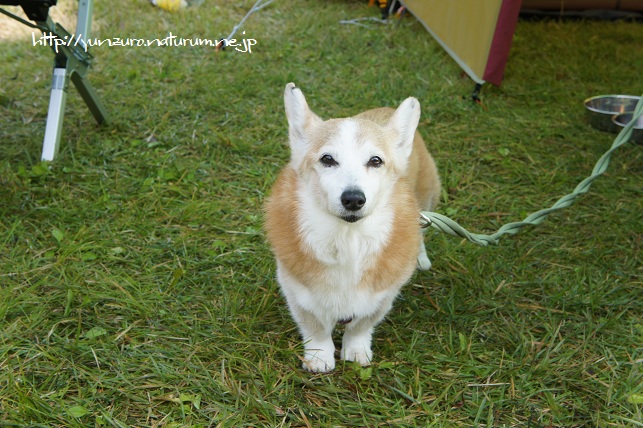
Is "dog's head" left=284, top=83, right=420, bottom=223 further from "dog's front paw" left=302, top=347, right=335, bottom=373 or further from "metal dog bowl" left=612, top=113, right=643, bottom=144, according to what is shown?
"metal dog bowl" left=612, top=113, right=643, bottom=144

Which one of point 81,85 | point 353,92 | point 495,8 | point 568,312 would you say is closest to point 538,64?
point 495,8

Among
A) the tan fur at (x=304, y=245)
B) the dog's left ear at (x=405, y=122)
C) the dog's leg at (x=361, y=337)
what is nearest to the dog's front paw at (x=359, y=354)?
the dog's leg at (x=361, y=337)

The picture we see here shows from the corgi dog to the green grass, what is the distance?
0.66 ft

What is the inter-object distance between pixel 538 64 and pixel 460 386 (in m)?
3.99

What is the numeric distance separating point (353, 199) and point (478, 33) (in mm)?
3236

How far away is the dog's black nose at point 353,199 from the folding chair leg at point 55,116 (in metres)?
2.34

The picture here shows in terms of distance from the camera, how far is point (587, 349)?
2.51 meters

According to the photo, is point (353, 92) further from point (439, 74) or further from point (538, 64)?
point (538, 64)

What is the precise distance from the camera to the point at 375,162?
7.27 feet

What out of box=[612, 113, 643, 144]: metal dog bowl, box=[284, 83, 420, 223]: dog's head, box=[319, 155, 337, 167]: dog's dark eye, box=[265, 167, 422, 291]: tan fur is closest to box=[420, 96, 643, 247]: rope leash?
box=[265, 167, 422, 291]: tan fur

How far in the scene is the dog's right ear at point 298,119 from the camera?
2.40 meters

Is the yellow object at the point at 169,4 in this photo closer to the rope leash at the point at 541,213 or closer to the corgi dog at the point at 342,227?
the corgi dog at the point at 342,227

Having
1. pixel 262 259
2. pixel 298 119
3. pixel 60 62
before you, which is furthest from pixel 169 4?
pixel 298 119

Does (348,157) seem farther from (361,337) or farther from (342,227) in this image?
(361,337)
